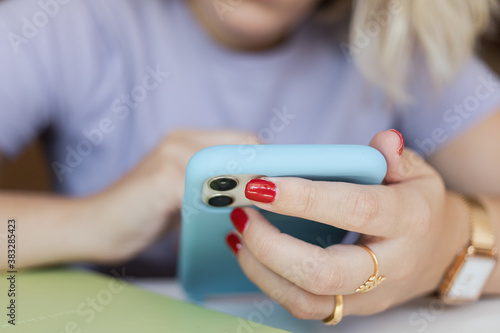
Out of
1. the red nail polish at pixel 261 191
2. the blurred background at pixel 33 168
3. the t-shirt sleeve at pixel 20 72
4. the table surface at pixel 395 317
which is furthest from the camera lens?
the blurred background at pixel 33 168

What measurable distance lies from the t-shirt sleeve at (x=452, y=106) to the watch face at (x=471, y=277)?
0.28m

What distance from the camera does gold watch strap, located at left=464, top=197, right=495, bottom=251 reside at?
0.48 meters

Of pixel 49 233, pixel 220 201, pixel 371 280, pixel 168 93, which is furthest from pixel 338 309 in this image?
pixel 168 93

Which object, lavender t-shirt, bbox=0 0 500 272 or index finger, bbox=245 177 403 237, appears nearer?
index finger, bbox=245 177 403 237

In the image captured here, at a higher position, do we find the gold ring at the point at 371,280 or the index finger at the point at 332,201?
the index finger at the point at 332,201

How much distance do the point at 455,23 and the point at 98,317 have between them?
Result: 2.16 ft

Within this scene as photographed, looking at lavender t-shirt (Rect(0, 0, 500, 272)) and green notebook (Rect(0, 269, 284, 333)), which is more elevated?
lavender t-shirt (Rect(0, 0, 500, 272))

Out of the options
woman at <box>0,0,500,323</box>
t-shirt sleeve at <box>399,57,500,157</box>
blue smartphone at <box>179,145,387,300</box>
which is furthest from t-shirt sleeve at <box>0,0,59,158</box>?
t-shirt sleeve at <box>399,57,500,157</box>

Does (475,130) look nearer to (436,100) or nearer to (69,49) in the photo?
(436,100)

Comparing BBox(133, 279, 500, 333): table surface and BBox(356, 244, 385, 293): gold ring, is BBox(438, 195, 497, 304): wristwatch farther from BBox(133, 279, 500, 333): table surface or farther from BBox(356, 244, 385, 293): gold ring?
BBox(356, 244, 385, 293): gold ring

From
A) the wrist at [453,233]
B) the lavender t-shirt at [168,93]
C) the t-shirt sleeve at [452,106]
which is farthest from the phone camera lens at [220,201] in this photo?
the t-shirt sleeve at [452,106]

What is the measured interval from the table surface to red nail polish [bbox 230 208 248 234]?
12 centimetres

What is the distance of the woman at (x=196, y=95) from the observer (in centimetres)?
50

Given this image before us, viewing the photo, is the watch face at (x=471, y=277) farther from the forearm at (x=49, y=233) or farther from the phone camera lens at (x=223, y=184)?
the forearm at (x=49, y=233)
